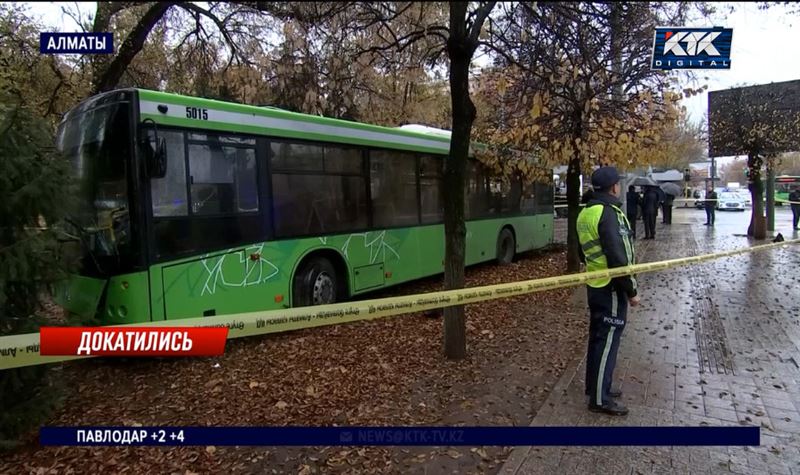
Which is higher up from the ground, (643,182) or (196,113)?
(196,113)

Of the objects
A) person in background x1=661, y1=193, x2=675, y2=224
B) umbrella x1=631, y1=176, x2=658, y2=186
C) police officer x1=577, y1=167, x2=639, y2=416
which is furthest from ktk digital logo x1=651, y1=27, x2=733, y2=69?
person in background x1=661, y1=193, x2=675, y2=224

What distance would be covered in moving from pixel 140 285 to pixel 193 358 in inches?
44.4

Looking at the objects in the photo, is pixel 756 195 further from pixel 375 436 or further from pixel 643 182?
pixel 375 436

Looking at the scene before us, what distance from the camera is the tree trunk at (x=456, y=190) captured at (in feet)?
15.3

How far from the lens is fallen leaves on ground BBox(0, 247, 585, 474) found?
131 inches

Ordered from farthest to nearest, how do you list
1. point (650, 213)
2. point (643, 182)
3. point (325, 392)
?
point (643, 182)
point (650, 213)
point (325, 392)

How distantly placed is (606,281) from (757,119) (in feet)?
43.9

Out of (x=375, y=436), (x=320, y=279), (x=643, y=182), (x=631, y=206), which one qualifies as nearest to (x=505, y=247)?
(x=320, y=279)

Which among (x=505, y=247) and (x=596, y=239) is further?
(x=505, y=247)

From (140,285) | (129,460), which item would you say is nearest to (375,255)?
(140,285)

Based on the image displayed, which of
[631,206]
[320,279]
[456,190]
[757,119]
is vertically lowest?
[320,279]

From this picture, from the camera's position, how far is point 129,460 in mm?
3393

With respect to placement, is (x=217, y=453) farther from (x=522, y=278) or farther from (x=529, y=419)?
(x=522, y=278)

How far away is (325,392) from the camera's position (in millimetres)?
4375
